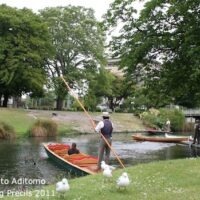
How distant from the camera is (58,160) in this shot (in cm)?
2684

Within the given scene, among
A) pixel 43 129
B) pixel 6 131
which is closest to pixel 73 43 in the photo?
pixel 43 129

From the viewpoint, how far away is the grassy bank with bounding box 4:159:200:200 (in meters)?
11.4

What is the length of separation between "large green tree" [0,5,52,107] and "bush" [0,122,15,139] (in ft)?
55.7

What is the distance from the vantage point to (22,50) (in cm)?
6425

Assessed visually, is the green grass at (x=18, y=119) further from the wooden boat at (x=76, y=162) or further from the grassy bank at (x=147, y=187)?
the grassy bank at (x=147, y=187)

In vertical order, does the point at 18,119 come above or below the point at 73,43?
below

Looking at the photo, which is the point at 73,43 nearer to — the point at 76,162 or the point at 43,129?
the point at 43,129

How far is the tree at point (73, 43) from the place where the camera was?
7269cm

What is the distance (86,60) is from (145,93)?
46.6 metres

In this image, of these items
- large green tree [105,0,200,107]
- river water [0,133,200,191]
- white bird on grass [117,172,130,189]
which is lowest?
river water [0,133,200,191]

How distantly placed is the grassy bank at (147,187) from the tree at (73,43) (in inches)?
2258

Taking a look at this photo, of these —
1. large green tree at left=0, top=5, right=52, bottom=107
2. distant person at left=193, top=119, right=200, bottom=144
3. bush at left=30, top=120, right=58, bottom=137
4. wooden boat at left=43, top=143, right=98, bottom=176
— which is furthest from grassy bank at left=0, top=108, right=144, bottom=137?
wooden boat at left=43, top=143, right=98, bottom=176

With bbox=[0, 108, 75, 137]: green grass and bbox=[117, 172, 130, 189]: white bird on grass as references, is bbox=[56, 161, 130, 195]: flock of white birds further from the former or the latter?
bbox=[0, 108, 75, 137]: green grass

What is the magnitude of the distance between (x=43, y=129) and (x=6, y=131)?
569 centimetres
